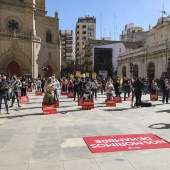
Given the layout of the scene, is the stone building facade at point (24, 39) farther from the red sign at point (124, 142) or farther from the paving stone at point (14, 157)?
the paving stone at point (14, 157)

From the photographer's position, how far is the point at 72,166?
16.7 feet

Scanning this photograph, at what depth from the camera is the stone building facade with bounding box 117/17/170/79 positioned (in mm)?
33094

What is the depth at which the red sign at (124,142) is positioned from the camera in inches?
245

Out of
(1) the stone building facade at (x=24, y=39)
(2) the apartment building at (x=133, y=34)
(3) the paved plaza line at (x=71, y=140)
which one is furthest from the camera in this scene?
(2) the apartment building at (x=133, y=34)

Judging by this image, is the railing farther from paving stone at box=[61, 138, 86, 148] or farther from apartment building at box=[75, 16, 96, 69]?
apartment building at box=[75, 16, 96, 69]

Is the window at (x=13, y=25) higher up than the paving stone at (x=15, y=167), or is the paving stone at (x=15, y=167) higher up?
the window at (x=13, y=25)

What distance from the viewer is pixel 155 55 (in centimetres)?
3531

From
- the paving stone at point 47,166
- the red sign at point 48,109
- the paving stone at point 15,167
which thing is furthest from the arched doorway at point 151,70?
the paving stone at point 15,167

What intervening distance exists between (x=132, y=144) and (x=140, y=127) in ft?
6.85

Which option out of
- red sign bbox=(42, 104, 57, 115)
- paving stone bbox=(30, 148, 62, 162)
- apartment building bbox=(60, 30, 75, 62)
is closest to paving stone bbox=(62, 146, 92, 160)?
paving stone bbox=(30, 148, 62, 162)

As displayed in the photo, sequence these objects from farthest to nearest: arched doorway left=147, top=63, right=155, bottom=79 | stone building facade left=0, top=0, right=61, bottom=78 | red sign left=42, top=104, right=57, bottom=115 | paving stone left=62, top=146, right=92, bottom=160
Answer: stone building facade left=0, top=0, right=61, bottom=78, arched doorway left=147, top=63, right=155, bottom=79, red sign left=42, top=104, right=57, bottom=115, paving stone left=62, top=146, right=92, bottom=160

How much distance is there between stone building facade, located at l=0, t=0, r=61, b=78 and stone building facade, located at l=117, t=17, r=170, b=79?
48.1 ft

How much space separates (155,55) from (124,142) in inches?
1198

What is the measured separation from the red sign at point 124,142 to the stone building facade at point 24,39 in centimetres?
3331
